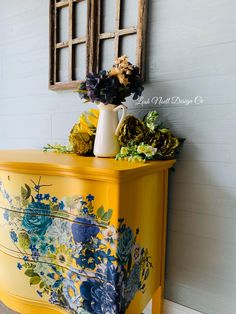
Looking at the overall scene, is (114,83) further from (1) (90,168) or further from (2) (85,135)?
(1) (90,168)

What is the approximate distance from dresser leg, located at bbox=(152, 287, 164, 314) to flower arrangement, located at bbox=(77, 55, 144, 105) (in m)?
0.84

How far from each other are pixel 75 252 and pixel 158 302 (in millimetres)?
518

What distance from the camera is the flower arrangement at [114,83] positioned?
1.04 m

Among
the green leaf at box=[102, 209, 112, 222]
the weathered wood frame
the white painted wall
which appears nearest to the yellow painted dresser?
the green leaf at box=[102, 209, 112, 222]

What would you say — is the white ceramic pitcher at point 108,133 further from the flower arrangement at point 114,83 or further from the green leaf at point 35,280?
the green leaf at point 35,280

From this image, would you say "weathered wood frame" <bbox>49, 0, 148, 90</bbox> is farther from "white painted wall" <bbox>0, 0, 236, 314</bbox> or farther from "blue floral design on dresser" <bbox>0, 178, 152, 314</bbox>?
A: "blue floral design on dresser" <bbox>0, 178, 152, 314</bbox>

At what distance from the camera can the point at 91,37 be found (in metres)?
1.31

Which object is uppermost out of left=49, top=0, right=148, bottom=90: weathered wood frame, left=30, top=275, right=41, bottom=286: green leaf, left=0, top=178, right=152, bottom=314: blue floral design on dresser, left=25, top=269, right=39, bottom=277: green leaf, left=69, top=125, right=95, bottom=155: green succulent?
left=49, top=0, right=148, bottom=90: weathered wood frame

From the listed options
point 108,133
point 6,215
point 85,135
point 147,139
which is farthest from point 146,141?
point 6,215

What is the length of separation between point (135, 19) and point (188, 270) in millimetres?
1114

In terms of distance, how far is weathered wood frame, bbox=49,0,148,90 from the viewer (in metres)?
1.15

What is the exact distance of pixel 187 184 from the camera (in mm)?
1130

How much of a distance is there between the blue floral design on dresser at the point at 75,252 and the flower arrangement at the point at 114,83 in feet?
1.32

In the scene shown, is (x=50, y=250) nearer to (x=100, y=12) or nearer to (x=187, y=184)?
(x=187, y=184)
